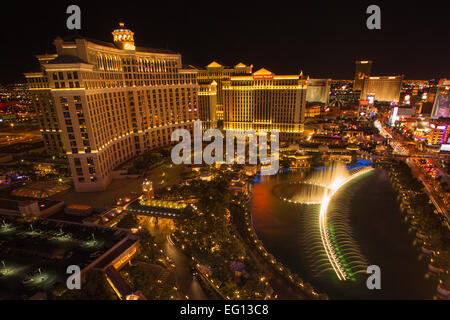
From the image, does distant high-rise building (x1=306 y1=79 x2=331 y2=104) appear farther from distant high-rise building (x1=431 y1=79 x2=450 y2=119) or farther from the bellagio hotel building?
the bellagio hotel building

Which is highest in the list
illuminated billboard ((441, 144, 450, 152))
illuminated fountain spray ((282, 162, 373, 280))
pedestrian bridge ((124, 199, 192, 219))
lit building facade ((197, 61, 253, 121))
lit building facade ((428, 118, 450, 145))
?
lit building facade ((197, 61, 253, 121))

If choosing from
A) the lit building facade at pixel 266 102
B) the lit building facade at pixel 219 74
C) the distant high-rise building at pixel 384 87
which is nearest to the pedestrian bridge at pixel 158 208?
the lit building facade at pixel 266 102

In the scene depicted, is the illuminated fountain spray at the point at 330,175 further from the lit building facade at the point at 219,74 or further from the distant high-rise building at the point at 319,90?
the distant high-rise building at the point at 319,90

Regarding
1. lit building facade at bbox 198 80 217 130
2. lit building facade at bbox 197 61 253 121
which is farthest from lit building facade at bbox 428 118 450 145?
lit building facade at bbox 198 80 217 130

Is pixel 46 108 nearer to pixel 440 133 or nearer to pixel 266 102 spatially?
pixel 266 102

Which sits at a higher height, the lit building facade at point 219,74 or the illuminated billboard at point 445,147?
the lit building facade at point 219,74
